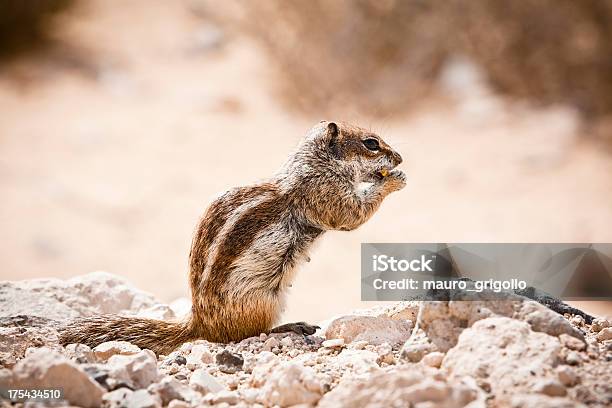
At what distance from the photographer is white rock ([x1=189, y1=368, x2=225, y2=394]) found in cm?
284

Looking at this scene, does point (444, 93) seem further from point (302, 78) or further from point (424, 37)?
point (302, 78)

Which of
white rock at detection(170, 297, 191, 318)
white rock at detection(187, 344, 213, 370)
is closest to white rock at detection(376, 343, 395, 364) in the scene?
white rock at detection(187, 344, 213, 370)

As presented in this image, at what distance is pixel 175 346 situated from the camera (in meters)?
3.85

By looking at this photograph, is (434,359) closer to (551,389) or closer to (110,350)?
(551,389)

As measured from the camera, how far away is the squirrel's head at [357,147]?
4.50 m

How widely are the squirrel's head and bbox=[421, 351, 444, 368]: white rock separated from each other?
5.82 ft

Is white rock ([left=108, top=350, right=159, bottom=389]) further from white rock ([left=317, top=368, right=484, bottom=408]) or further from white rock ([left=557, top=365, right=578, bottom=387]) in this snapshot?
white rock ([left=557, top=365, right=578, bottom=387])

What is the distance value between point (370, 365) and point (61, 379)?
1207mm

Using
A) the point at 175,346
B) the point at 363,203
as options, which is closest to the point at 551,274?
the point at 363,203

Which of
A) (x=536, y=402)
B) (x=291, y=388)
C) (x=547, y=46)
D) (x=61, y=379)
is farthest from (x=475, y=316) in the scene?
(x=547, y=46)

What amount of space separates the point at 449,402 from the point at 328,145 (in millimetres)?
2375

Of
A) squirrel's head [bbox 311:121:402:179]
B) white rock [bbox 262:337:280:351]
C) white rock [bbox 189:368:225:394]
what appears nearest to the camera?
white rock [bbox 189:368:225:394]

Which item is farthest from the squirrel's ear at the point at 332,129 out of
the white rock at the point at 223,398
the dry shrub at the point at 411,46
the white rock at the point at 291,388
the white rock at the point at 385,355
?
the dry shrub at the point at 411,46

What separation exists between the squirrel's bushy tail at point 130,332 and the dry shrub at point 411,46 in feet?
27.8
